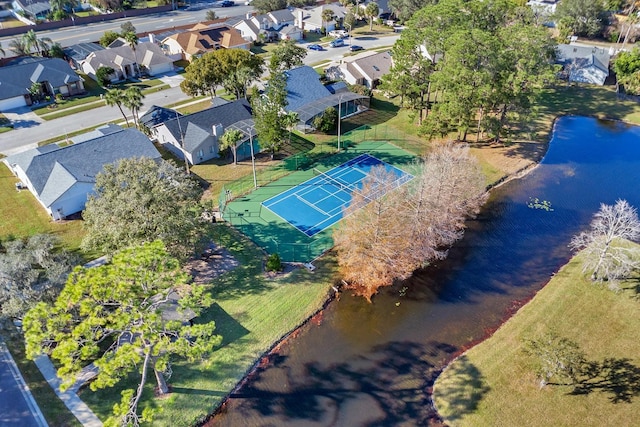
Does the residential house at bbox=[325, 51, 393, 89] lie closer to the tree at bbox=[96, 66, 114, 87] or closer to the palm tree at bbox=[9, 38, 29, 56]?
the tree at bbox=[96, 66, 114, 87]

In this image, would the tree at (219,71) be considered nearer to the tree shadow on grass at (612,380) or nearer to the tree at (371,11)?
the tree at (371,11)

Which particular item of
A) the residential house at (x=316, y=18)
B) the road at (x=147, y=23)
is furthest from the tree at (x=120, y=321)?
the residential house at (x=316, y=18)

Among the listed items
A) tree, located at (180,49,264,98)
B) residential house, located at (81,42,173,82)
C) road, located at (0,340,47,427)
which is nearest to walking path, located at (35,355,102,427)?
road, located at (0,340,47,427)

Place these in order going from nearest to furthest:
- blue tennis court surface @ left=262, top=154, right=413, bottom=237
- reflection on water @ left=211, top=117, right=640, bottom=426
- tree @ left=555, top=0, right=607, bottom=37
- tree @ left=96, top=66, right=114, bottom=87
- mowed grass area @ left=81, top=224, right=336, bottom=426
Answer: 1. mowed grass area @ left=81, top=224, right=336, bottom=426
2. reflection on water @ left=211, top=117, right=640, bottom=426
3. blue tennis court surface @ left=262, top=154, right=413, bottom=237
4. tree @ left=96, top=66, right=114, bottom=87
5. tree @ left=555, top=0, right=607, bottom=37

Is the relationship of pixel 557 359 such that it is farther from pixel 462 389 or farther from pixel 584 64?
pixel 584 64

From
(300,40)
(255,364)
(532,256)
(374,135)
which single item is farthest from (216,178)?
(300,40)

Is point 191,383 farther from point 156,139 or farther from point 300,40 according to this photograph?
point 300,40

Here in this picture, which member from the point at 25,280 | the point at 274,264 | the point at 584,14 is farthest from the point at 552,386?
the point at 584,14
